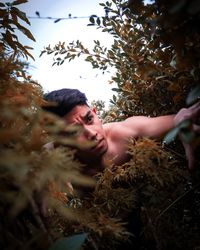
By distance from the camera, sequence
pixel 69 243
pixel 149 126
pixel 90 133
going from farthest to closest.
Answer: pixel 90 133 < pixel 149 126 < pixel 69 243

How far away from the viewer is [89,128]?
1.62 m

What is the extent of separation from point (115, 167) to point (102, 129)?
537mm

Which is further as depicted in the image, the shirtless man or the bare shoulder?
the bare shoulder

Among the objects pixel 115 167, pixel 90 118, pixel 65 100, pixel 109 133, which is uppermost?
pixel 65 100

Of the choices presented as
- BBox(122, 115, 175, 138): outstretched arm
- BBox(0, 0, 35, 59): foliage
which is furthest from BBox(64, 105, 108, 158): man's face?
BBox(0, 0, 35, 59): foliage

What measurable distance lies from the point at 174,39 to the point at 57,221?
850 millimetres

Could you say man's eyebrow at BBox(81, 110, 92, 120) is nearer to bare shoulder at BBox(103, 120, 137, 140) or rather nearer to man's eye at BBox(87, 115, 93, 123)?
man's eye at BBox(87, 115, 93, 123)

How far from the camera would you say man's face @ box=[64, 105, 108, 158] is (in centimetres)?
157

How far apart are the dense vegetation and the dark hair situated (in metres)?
0.24

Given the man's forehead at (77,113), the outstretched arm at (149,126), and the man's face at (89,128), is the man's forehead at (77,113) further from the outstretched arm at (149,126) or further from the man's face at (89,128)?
the outstretched arm at (149,126)

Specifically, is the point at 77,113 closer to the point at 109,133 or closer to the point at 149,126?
the point at 109,133

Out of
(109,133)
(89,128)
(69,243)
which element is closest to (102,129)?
(109,133)

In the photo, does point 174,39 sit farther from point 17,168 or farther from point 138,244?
point 138,244

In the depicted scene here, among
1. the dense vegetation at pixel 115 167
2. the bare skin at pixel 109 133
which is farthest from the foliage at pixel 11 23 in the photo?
→ the bare skin at pixel 109 133
